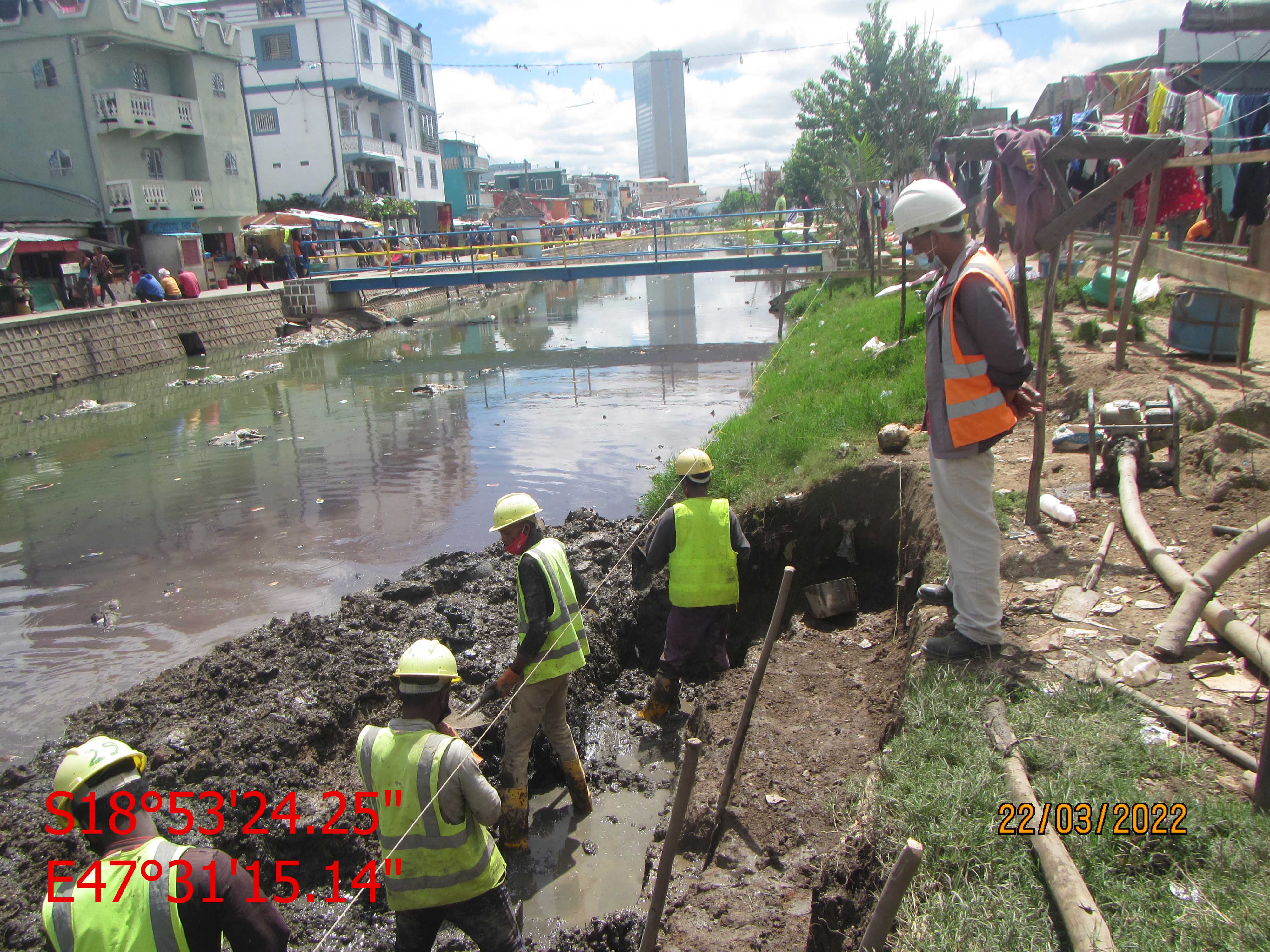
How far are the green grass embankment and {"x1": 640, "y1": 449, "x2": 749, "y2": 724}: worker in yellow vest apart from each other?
2.00 m

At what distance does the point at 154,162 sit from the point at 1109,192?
1443 inches

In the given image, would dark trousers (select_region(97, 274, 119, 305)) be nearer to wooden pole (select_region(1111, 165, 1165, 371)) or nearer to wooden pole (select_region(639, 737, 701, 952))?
wooden pole (select_region(1111, 165, 1165, 371))

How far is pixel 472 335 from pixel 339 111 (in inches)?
1081

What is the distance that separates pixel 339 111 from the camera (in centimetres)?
4759

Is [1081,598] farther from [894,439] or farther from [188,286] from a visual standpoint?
[188,286]

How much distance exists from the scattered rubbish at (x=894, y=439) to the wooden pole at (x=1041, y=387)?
164 cm

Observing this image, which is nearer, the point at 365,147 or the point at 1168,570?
the point at 1168,570

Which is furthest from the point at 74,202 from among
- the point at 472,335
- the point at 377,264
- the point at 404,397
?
the point at 404,397

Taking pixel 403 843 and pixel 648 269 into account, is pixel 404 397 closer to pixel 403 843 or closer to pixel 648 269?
pixel 648 269

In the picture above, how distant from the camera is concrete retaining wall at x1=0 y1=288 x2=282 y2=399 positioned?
64.0 feet

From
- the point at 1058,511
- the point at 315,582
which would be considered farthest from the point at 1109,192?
→ the point at 315,582

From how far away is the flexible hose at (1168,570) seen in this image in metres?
3.20

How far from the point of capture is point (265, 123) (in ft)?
157

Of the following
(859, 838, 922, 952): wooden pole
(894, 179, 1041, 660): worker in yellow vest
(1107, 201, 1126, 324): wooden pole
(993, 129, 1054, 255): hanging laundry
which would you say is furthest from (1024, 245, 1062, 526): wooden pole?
(1107, 201, 1126, 324): wooden pole
